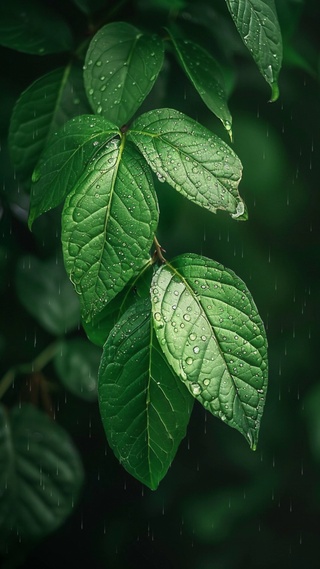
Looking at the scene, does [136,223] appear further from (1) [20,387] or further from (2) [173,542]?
(2) [173,542]

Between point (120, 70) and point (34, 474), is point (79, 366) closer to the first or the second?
point (34, 474)

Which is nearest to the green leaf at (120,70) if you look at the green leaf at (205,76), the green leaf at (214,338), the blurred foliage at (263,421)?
the green leaf at (205,76)

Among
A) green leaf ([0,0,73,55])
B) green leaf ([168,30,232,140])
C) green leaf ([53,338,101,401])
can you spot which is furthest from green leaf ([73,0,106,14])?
green leaf ([53,338,101,401])

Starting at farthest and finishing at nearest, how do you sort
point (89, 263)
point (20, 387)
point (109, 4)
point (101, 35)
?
point (20, 387)
point (109, 4)
point (101, 35)
point (89, 263)

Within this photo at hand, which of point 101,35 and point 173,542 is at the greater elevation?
point 101,35

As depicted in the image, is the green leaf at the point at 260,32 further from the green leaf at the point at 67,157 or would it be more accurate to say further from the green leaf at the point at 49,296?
the green leaf at the point at 49,296

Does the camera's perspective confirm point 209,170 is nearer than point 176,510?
Yes

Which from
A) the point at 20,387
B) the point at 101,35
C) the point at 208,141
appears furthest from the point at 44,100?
the point at 20,387

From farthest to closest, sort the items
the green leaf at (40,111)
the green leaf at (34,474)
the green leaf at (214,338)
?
the green leaf at (34,474) → the green leaf at (40,111) → the green leaf at (214,338)
